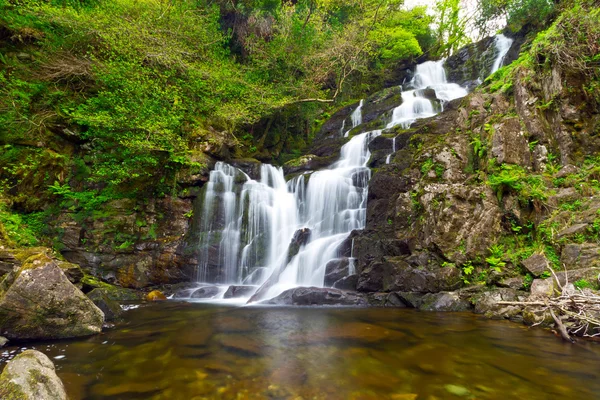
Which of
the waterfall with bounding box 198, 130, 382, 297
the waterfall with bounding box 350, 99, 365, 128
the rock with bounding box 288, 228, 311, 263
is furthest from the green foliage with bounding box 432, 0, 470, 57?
the rock with bounding box 288, 228, 311, 263

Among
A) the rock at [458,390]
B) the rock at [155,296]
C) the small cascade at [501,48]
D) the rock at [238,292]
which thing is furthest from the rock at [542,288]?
the small cascade at [501,48]

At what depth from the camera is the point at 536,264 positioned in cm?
665

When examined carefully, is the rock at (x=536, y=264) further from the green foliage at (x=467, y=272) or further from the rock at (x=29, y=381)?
the rock at (x=29, y=381)

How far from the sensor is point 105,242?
37.0ft

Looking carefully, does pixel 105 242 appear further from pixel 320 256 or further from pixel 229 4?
pixel 229 4

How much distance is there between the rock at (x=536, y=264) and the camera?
21.3ft

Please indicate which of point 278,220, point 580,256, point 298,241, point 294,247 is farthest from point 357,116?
point 580,256

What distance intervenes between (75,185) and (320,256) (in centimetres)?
963

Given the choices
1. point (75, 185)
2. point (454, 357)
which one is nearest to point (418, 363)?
point (454, 357)

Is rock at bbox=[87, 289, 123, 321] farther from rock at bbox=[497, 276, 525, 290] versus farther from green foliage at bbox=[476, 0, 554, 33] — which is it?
green foliage at bbox=[476, 0, 554, 33]

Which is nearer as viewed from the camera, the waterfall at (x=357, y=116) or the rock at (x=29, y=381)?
the rock at (x=29, y=381)

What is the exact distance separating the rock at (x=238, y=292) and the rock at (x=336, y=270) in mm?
2643

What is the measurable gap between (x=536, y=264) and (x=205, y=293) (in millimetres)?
9335

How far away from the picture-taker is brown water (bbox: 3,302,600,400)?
3326 millimetres
